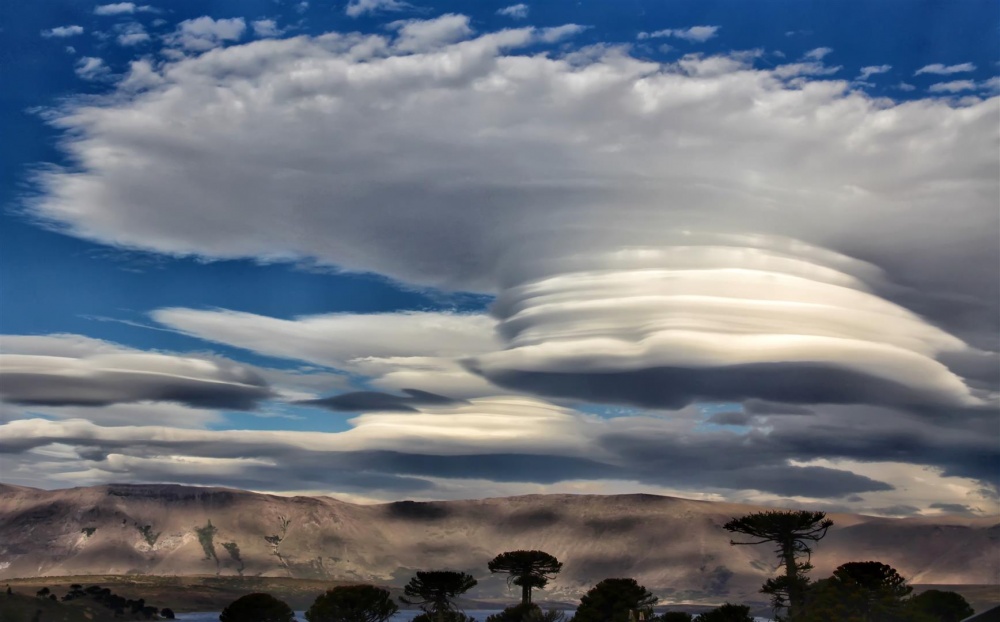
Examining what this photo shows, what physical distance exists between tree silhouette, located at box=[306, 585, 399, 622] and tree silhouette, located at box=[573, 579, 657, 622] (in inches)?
1033

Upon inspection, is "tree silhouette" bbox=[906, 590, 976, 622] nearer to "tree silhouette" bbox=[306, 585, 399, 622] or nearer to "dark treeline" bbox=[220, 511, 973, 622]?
"dark treeline" bbox=[220, 511, 973, 622]

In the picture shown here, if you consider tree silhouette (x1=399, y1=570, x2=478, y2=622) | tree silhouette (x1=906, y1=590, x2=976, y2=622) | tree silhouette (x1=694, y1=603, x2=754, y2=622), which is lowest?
tree silhouette (x1=906, y1=590, x2=976, y2=622)

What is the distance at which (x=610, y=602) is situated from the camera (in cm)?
11806

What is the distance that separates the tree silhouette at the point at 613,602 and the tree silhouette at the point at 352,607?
86.1 feet

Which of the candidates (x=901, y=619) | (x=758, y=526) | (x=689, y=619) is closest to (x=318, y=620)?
(x=689, y=619)

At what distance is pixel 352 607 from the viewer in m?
131

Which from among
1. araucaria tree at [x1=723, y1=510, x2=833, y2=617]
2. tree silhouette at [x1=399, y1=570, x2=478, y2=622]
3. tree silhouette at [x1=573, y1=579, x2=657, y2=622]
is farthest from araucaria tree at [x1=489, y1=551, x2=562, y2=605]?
araucaria tree at [x1=723, y1=510, x2=833, y2=617]

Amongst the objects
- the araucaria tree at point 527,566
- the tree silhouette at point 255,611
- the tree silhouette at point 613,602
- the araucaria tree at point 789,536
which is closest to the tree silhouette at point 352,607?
the tree silhouette at point 255,611

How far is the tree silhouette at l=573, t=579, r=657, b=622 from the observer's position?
114688 mm

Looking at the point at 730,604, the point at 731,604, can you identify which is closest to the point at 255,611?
the point at 731,604

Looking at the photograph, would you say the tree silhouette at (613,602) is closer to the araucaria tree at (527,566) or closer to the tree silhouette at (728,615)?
the araucaria tree at (527,566)

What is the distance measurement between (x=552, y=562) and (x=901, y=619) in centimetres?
4797

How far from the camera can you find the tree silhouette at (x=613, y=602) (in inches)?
4515

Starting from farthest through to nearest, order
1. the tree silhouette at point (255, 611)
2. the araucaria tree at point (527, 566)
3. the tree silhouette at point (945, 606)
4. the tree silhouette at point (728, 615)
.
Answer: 1. the tree silhouette at point (255, 611)
2. the araucaria tree at point (527, 566)
3. the tree silhouette at point (945, 606)
4. the tree silhouette at point (728, 615)
